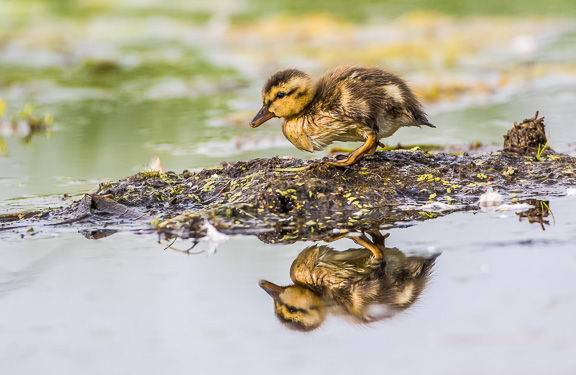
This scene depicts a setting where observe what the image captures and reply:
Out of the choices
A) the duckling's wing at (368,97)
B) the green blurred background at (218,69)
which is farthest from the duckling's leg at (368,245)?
the green blurred background at (218,69)

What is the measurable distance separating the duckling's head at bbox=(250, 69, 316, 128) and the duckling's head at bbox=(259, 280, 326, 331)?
5.75 ft

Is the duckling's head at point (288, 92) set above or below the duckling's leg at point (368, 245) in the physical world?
above

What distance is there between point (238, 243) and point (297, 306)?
1.01 meters

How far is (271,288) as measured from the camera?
386cm

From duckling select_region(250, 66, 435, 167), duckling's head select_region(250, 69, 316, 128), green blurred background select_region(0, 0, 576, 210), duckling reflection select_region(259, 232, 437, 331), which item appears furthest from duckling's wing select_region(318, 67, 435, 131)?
green blurred background select_region(0, 0, 576, 210)

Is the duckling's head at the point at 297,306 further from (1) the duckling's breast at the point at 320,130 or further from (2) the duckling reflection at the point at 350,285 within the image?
(1) the duckling's breast at the point at 320,130

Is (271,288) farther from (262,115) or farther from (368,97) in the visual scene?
(262,115)

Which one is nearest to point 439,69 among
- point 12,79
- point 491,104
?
point 491,104

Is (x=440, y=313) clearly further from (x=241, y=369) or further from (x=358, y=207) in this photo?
(x=358, y=207)

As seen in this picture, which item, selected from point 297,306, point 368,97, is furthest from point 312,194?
point 297,306

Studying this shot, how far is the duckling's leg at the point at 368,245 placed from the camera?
4255 millimetres

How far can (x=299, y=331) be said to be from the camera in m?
3.32

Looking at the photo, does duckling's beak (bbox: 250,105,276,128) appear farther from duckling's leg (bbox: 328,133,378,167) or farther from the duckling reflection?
the duckling reflection

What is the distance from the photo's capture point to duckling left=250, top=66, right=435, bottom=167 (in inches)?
203
